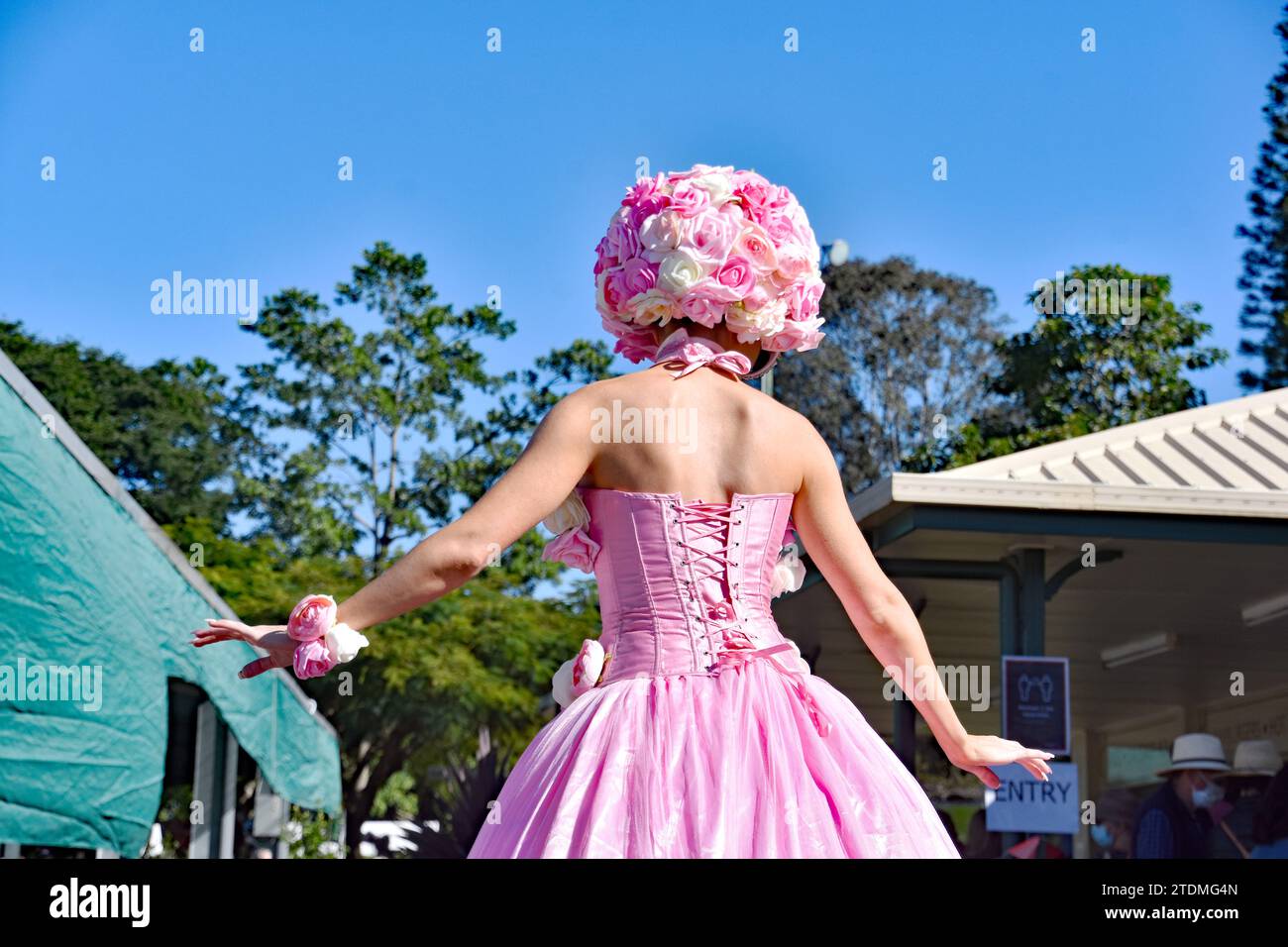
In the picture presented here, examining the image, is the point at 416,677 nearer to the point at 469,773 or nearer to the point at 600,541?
the point at 469,773

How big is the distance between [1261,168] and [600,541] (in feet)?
125

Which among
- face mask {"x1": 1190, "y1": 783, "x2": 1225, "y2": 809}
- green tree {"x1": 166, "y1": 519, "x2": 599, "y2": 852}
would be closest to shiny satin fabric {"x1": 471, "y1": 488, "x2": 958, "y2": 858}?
face mask {"x1": 1190, "y1": 783, "x2": 1225, "y2": 809}

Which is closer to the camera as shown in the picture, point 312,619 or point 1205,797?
point 312,619

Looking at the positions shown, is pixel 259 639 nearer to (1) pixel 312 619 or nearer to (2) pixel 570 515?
(1) pixel 312 619

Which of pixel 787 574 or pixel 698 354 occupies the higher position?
pixel 698 354

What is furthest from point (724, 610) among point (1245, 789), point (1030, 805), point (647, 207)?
point (1245, 789)

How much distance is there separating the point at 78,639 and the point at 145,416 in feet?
127

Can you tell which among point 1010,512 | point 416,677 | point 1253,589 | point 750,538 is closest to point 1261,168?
point 416,677

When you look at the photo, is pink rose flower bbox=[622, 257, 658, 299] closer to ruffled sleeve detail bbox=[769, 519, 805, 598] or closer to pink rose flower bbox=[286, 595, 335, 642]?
ruffled sleeve detail bbox=[769, 519, 805, 598]

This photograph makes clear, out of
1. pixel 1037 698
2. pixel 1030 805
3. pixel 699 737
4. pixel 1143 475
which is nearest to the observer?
pixel 699 737

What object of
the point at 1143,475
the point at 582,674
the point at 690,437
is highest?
the point at 1143,475

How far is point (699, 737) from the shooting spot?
2.77m

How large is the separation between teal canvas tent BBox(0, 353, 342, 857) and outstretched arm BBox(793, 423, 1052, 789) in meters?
4.45

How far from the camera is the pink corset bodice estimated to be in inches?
115
